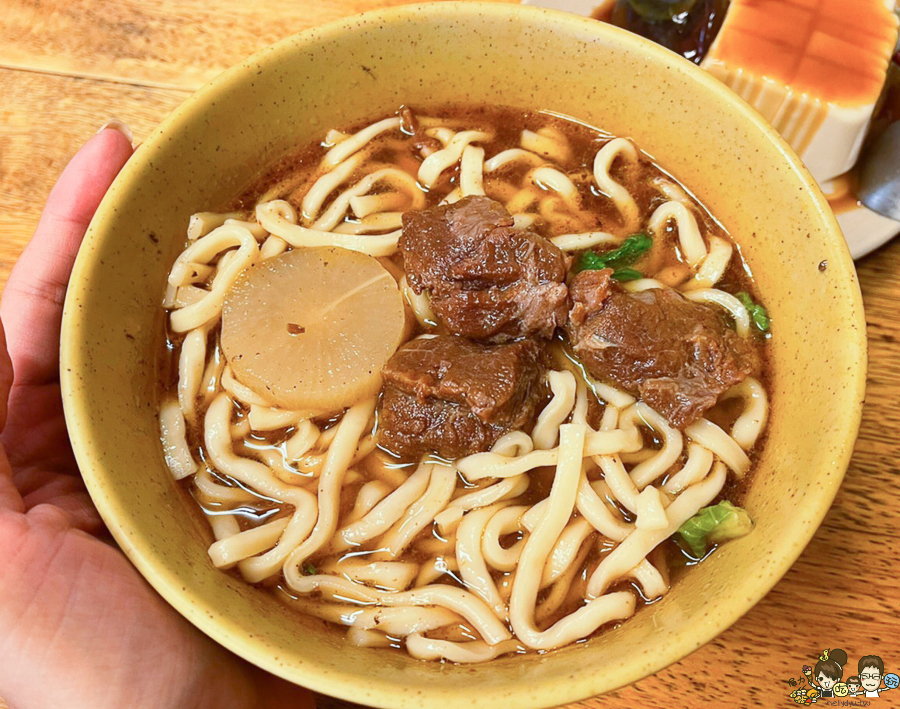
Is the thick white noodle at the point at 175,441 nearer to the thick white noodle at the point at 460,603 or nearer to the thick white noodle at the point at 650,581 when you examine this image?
the thick white noodle at the point at 460,603

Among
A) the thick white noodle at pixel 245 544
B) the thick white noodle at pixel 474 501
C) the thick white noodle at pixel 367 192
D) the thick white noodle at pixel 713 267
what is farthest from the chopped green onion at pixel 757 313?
the thick white noodle at pixel 245 544

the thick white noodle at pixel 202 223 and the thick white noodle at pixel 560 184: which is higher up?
the thick white noodle at pixel 560 184

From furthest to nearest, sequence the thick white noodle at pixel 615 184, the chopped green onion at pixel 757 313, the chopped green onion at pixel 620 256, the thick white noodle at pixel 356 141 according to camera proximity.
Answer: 1. the thick white noodle at pixel 356 141
2. the thick white noodle at pixel 615 184
3. the chopped green onion at pixel 620 256
4. the chopped green onion at pixel 757 313

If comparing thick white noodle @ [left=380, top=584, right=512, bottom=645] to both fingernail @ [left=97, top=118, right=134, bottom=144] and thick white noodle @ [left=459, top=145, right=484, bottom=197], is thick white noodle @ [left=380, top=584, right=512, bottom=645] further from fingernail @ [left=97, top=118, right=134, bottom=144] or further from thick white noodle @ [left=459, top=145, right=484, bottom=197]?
fingernail @ [left=97, top=118, right=134, bottom=144]

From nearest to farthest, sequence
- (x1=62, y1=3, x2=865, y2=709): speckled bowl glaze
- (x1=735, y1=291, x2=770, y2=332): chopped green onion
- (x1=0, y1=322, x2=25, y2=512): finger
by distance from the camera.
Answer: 1. (x1=62, y1=3, x2=865, y2=709): speckled bowl glaze
2. (x1=0, y1=322, x2=25, y2=512): finger
3. (x1=735, y1=291, x2=770, y2=332): chopped green onion

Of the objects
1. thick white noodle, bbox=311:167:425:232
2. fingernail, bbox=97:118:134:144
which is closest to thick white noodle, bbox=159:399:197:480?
thick white noodle, bbox=311:167:425:232

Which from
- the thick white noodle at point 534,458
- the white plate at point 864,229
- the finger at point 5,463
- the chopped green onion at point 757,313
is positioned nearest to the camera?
the finger at point 5,463
